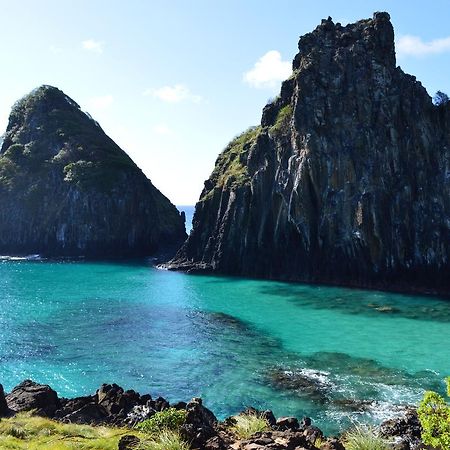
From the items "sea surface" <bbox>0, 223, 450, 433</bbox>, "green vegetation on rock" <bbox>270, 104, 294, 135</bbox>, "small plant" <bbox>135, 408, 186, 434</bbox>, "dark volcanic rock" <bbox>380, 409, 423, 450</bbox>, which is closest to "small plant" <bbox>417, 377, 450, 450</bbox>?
"small plant" <bbox>135, 408, 186, 434</bbox>

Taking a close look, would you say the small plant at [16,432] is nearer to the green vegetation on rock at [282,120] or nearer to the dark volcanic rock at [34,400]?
the dark volcanic rock at [34,400]

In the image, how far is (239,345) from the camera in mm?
43156

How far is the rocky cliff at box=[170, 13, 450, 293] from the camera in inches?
3034

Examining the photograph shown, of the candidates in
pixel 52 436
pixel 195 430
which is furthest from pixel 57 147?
pixel 195 430

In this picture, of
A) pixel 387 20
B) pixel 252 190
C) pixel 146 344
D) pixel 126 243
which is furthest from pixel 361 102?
pixel 126 243

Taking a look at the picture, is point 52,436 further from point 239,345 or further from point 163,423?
point 239,345

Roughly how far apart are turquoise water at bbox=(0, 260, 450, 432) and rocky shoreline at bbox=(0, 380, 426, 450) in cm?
544

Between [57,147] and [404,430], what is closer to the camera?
[404,430]

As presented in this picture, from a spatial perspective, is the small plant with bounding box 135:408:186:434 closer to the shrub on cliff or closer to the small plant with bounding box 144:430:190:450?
the small plant with bounding box 144:430:190:450

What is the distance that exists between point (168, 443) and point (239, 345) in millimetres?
29473

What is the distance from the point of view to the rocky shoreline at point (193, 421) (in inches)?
607

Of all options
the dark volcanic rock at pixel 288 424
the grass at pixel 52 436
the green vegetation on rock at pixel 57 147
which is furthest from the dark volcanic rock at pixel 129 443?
the green vegetation on rock at pixel 57 147

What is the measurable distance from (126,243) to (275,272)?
5339 cm

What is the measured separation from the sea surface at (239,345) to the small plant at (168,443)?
45.7 ft
